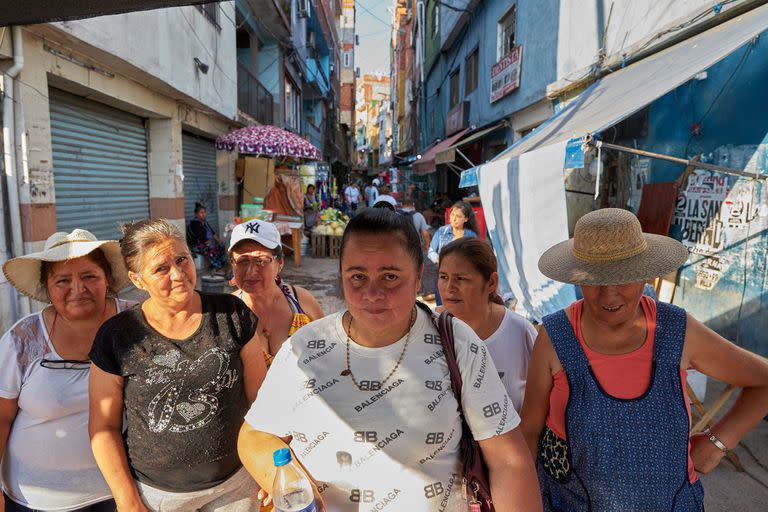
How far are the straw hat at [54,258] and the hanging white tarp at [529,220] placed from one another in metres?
3.37

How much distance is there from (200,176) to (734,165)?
1026cm

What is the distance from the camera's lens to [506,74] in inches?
394

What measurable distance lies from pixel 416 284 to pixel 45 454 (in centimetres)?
170

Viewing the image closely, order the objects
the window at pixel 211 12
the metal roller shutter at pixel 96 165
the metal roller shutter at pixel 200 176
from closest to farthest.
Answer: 1. the metal roller shutter at pixel 96 165
2. the window at pixel 211 12
3. the metal roller shutter at pixel 200 176

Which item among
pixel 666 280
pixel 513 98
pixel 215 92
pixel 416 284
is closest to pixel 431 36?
pixel 513 98

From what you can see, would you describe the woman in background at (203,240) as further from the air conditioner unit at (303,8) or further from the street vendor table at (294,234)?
the air conditioner unit at (303,8)

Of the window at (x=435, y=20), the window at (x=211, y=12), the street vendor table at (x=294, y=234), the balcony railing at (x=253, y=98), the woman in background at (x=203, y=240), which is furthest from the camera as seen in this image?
the window at (x=435, y=20)

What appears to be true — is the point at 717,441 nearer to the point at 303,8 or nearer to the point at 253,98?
the point at 253,98

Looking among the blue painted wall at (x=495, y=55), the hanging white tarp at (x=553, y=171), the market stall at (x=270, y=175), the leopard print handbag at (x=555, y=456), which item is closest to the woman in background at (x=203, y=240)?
the market stall at (x=270, y=175)

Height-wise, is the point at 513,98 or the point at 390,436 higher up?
the point at 513,98

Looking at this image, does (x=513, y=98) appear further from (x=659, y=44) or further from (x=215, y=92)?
(x=215, y=92)

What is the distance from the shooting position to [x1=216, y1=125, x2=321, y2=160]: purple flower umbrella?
10164 millimetres

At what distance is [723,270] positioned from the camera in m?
4.57

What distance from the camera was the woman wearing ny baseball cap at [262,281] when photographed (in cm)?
240
